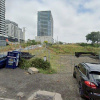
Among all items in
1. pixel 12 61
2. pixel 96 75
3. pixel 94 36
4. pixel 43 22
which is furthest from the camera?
pixel 43 22

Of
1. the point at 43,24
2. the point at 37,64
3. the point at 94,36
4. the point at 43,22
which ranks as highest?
the point at 43,22

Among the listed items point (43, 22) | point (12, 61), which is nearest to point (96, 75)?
point (12, 61)

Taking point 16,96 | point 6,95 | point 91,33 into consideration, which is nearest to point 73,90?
point 16,96

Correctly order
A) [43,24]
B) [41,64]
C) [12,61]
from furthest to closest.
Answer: [43,24] → [41,64] → [12,61]

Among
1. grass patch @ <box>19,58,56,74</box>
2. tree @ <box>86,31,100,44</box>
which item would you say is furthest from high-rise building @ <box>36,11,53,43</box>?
grass patch @ <box>19,58,56,74</box>

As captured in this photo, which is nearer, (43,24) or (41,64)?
(41,64)

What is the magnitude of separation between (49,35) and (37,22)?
19.0 m

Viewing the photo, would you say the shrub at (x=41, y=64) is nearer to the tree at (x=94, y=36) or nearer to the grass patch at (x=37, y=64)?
the grass patch at (x=37, y=64)

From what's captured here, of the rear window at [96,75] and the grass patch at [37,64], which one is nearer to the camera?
the rear window at [96,75]

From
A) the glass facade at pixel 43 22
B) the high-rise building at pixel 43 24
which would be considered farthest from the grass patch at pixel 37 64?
the glass facade at pixel 43 22

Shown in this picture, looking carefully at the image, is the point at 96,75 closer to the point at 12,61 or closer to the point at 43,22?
the point at 12,61

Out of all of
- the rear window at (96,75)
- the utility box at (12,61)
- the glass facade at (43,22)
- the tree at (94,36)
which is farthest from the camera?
the glass facade at (43,22)

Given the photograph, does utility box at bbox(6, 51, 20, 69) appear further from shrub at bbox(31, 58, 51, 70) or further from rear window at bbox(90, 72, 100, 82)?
rear window at bbox(90, 72, 100, 82)

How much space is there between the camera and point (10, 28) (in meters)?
112
